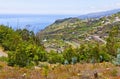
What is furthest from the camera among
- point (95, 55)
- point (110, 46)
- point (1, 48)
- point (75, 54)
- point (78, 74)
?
point (1, 48)

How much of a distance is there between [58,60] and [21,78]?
1472cm

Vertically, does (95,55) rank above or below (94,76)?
below

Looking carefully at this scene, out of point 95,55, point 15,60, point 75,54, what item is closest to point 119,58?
point 15,60

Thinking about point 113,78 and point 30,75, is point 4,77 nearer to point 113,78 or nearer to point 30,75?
point 30,75

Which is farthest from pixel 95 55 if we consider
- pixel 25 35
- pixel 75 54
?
pixel 25 35

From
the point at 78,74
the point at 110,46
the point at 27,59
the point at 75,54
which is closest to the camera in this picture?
the point at 78,74

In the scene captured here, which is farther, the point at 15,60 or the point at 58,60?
the point at 58,60

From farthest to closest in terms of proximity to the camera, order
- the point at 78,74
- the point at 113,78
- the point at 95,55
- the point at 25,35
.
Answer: the point at 25,35, the point at 95,55, the point at 78,74, the point at 113,78

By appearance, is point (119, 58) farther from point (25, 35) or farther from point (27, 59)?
point (25, 35)

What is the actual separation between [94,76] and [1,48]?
2900cm

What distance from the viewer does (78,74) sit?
1395 centimetres

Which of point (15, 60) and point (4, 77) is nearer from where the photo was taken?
point (4, 77)

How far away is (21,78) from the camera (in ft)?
42.9

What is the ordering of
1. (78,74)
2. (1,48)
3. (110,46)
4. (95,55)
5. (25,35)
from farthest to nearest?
(25,35), (1,48), (110,46), (95,55), (78,74)
